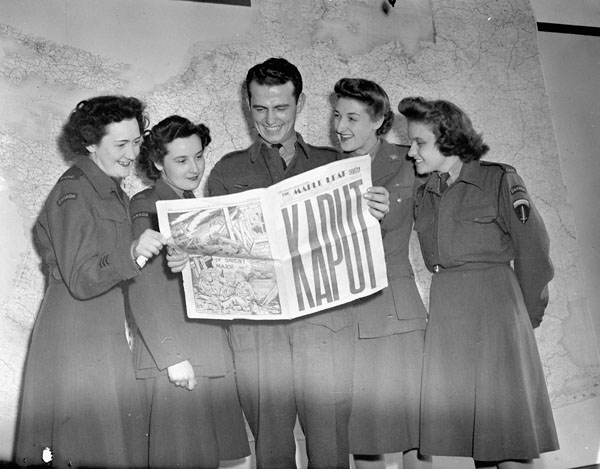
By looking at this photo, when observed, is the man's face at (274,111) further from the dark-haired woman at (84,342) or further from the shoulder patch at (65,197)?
the shoulder patch at (65,197)

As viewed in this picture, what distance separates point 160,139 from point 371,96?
0.75 m

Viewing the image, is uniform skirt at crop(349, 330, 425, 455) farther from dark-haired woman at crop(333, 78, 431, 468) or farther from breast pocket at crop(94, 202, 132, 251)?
breast pocket at crop(94, 202, 132, 251)

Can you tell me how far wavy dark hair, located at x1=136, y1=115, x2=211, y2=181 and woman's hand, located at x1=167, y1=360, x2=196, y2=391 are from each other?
23.5 inches

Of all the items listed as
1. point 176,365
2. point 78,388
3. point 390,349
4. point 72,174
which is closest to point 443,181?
point 390,349

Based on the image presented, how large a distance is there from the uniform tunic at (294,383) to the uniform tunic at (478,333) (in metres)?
0.32

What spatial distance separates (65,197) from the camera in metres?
2.25

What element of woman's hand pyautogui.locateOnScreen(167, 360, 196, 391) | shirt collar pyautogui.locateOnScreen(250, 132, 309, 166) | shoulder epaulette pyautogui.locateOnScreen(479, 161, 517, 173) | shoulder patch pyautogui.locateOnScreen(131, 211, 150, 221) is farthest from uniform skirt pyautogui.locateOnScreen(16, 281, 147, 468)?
shoulder epaulette pyautogui.locateOnScreen(479, 161, 517, 173)

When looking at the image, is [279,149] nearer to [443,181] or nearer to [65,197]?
[443,181]

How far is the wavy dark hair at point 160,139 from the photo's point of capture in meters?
2.34

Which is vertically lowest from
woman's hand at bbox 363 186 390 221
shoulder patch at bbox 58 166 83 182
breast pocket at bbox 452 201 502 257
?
breast pocket at bbox 452 201 502 257

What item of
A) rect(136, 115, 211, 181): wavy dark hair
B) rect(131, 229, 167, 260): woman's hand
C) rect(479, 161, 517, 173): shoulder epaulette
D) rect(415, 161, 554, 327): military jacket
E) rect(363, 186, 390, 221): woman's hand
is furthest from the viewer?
rect(479, 161, 517, 173): shoulder epaulette

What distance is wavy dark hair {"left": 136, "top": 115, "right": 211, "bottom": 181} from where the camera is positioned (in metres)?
2.34

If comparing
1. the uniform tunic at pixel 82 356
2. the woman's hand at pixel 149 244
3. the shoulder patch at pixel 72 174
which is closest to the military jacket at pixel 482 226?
the woman's hand at pixel 149 244

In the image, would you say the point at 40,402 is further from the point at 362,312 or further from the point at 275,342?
the point at 362,312
